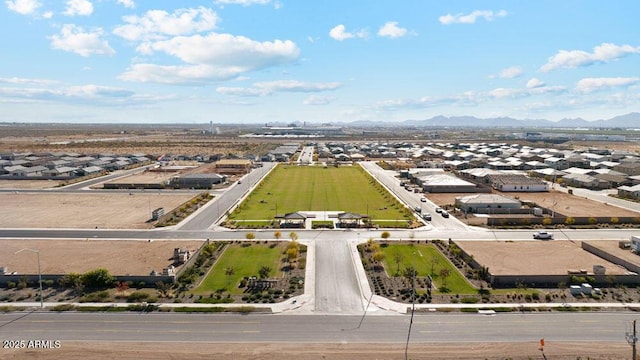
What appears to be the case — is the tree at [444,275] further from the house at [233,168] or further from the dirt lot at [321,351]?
the house at [233,168]

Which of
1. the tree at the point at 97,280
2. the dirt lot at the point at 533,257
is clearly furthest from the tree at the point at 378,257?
the tree at the point at 97,280

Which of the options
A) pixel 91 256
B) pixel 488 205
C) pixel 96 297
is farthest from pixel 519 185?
pixel 96 297

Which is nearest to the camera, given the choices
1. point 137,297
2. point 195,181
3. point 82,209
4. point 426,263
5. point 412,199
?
point 137,297

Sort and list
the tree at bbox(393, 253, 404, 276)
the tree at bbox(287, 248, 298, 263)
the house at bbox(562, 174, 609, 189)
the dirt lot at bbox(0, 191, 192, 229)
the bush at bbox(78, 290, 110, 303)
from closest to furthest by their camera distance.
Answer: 1. the bush at bbox(78, 290, 110, 303)
2. the tree at bbox(393, 253, 404, 276)
3. the tree at bbox(287, 248, 298, 263)
4. the dirt lot at bbox(0, 191, 192, 229)
5. the house at bbox(562, 174, 609, 189)

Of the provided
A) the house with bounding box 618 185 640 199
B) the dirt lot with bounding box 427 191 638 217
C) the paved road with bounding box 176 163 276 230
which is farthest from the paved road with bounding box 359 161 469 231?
the house with bounding box 618 185 640 199

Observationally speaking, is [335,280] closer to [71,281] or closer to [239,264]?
[239,264]

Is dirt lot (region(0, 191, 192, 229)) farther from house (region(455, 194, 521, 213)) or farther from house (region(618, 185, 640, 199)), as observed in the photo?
house (region(618, 185, 640, 199))

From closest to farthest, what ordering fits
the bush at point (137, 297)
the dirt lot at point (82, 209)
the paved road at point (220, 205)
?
the bush at point (137, 297)
the dirt lot at point (82, 209)
the paved road at point (220, 205)
